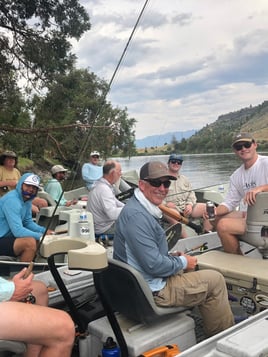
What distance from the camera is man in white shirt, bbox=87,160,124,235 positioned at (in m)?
4.03

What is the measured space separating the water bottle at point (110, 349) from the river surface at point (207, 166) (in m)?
1.17

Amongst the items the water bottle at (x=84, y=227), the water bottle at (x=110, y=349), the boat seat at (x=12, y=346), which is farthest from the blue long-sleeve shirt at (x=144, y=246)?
the water bottle at (x=84, y=227)

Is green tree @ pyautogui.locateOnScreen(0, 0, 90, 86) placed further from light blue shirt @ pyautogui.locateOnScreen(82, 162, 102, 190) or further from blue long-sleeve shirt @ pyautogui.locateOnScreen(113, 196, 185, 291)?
blue long-sleeve shirt @ pyautogui.locateOnScreen(113, 196, 185, 291)

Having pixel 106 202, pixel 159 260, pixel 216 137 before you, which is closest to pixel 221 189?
pixel 106 202

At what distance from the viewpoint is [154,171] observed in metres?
2.17

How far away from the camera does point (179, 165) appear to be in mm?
3578

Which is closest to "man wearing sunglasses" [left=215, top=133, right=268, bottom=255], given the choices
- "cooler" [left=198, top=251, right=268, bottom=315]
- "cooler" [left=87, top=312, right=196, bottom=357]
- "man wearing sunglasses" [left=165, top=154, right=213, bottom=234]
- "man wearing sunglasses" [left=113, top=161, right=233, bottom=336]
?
"cooler" [left=198, top=251, right=268, bottom=315]

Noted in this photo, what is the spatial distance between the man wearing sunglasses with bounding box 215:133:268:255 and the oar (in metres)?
0.38

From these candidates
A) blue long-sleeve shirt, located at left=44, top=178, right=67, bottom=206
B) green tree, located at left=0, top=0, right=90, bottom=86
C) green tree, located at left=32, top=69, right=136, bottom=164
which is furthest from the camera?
green tree, located at left=0, top=0, right=90, bottom=86

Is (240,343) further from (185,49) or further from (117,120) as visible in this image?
(185,49)

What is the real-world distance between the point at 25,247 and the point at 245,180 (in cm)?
184

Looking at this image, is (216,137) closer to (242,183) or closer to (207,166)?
(207,166)

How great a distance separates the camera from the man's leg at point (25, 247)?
A: 354 cm

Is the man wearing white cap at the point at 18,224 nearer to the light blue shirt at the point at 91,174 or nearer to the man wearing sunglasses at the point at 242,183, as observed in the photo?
the light blue shirt at the point at 91,174
